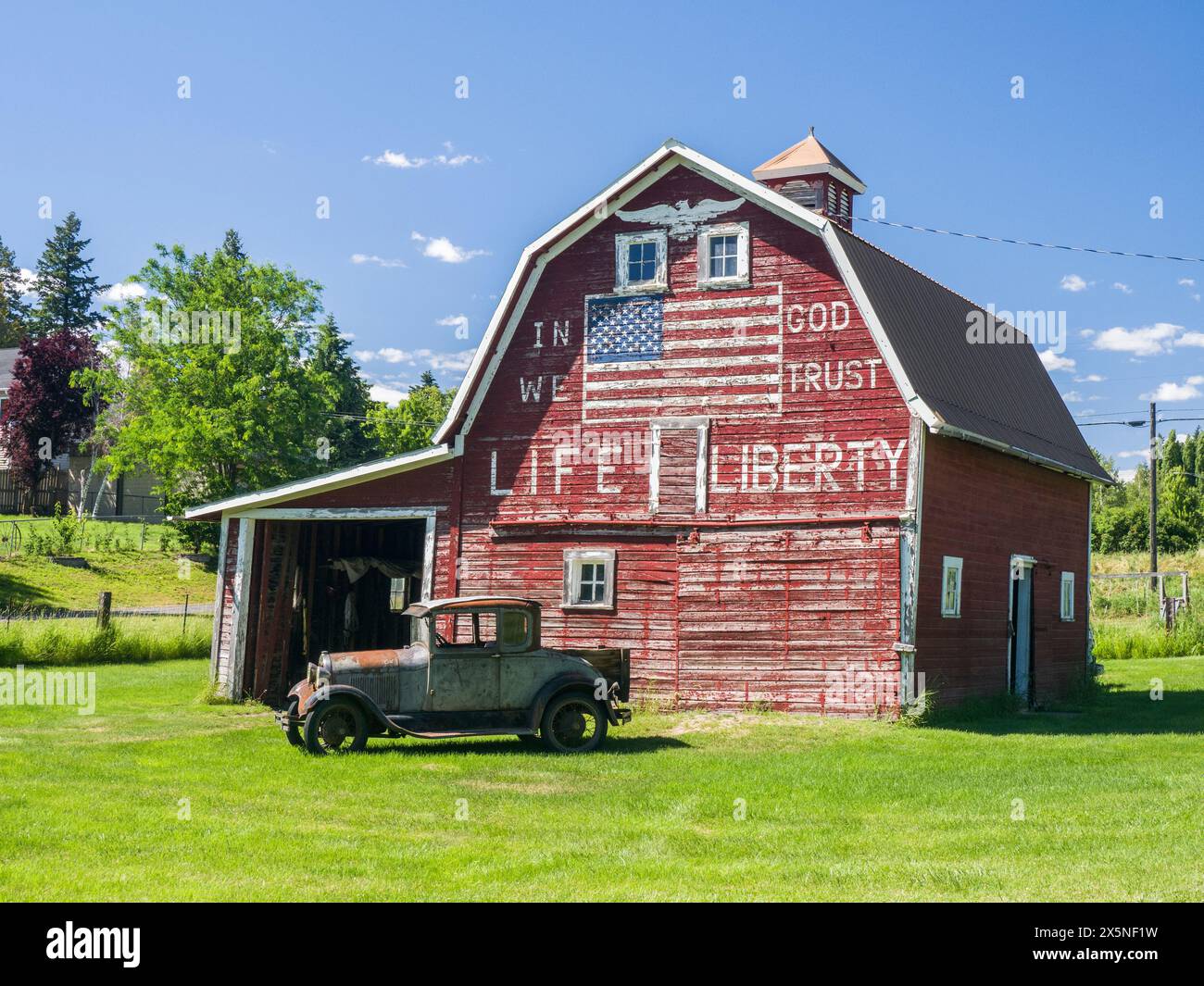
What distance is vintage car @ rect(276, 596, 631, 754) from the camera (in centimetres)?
1491

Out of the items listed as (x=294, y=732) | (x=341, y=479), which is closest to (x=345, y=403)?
(x=341, y=479)

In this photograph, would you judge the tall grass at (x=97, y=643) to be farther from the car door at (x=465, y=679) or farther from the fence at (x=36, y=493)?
the fence at (x=36, y=493)

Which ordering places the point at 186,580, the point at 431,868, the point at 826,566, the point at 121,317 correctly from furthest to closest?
the point at 121,317
the point at 186,580
the point at 826,566
the point at 431,868

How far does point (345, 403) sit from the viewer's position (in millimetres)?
72562

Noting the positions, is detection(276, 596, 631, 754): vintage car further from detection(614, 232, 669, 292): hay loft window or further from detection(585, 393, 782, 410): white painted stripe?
detection(614, 232, 669, 292): hay loft window

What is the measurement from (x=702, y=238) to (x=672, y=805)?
450 inches

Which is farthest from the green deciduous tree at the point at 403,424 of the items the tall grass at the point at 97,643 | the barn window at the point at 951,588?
the barn window at the point at 951,588

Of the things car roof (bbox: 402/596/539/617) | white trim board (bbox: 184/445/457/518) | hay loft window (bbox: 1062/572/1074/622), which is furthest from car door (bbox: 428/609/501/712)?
hay loft window (bbox: 1062/572/1074/622)

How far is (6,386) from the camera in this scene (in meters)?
61.7

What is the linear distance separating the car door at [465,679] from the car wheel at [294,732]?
162 cm

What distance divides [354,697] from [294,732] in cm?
111

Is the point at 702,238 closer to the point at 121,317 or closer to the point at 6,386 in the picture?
the point at 121,317

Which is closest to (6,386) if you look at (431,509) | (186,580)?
(186,580)
